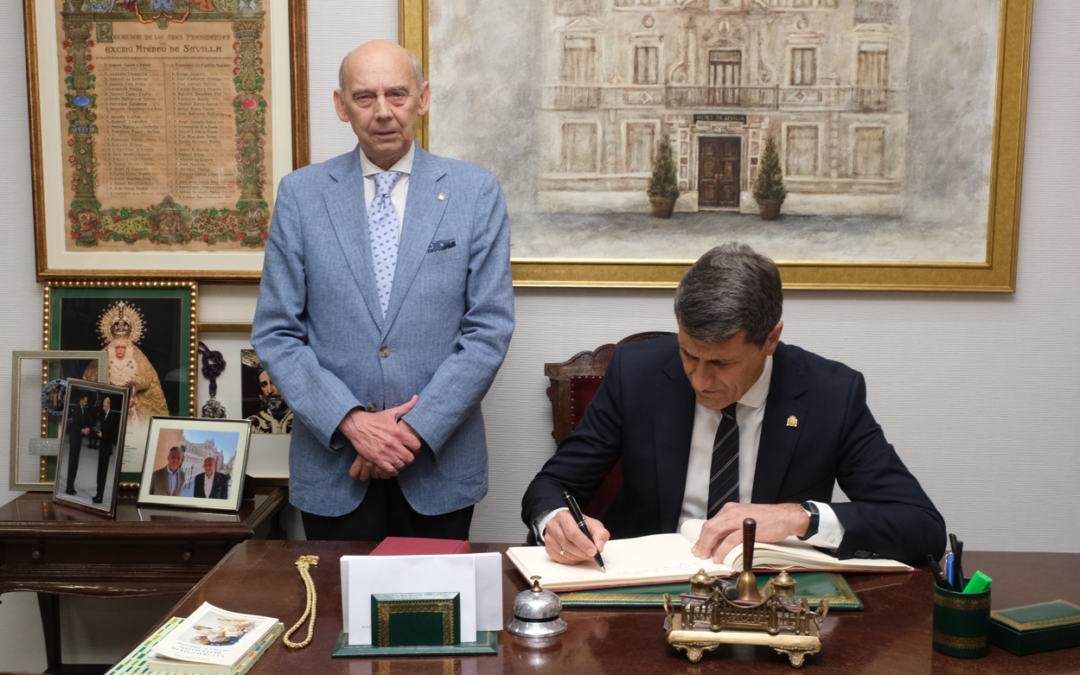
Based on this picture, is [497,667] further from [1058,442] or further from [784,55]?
[1058,442]

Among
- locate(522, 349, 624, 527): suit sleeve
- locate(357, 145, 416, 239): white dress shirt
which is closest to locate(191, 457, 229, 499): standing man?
locate(357, 145, 416, 239): white dress shirt

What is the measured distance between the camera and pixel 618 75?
3178 millimetres

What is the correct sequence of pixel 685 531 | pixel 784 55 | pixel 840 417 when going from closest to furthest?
1. pixel 685 531
2. pixel 840 417
3. pixel 784 55

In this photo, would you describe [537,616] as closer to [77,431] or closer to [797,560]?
[797,560]

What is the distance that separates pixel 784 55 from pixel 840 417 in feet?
5.17

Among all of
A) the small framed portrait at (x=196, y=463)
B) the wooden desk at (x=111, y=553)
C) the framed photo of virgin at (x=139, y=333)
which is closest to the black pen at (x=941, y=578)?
the wooden desk at (x=111, y=553)

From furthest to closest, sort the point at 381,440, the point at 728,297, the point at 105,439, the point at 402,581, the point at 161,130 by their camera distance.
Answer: the point at 161,130
the point at 105,439
the point at 381,440
the point at 728,297
the point at 402,581

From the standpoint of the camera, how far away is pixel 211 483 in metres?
2.98

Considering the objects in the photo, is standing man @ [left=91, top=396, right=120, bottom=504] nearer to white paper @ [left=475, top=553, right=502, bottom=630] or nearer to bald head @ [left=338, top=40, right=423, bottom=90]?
bald head @ [left=338, top=40, right=423, bottom=90]

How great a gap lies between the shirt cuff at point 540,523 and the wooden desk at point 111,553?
124cm

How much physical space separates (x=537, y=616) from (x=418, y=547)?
0.30m

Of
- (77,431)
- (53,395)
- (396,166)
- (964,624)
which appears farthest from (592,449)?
(53,395)

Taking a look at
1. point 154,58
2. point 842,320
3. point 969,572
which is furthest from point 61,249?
point 969,572
